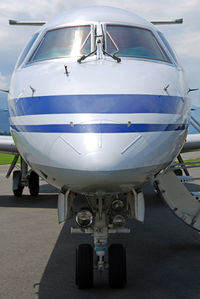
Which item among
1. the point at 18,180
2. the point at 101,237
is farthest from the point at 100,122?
the point at 18,180

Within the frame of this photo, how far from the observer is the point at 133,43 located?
4.82m

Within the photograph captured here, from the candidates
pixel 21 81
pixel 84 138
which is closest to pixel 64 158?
pixel 84 138

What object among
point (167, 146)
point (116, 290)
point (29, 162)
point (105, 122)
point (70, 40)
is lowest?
point (116, 290)

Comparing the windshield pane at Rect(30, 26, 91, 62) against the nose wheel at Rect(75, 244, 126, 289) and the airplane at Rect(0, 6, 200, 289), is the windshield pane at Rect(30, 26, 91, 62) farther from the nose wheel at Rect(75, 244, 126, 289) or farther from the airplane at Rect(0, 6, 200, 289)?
the nose wheel at Rect(75, 244, 126, 289)

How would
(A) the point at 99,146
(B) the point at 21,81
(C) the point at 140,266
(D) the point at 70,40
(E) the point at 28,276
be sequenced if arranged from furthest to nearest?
1. (C) the point at 140,266
2. (E) the point at 28,276
3. (D) the point at 70,40
4. (B) the point at 21,81
5. (A) the point at 99,146

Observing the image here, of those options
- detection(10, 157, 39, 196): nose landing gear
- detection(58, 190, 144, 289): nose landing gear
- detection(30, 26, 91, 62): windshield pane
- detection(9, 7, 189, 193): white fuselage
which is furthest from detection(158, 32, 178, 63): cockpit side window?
detection(10, 157, 39, 196): nose landing gear

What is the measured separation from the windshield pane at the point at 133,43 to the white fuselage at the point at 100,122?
1.15 feet

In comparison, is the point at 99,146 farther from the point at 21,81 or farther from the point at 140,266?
the point at 140,266

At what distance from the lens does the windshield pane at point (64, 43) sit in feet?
15.4

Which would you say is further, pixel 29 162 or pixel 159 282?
pixel 159 282

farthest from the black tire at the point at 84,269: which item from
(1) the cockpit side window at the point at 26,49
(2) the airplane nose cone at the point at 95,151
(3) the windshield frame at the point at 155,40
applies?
(1) the cockpit side window at the point at 26,49

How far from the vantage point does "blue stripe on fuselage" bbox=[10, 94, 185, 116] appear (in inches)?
144

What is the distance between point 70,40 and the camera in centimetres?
488

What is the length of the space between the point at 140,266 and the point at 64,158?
2.87 meters
